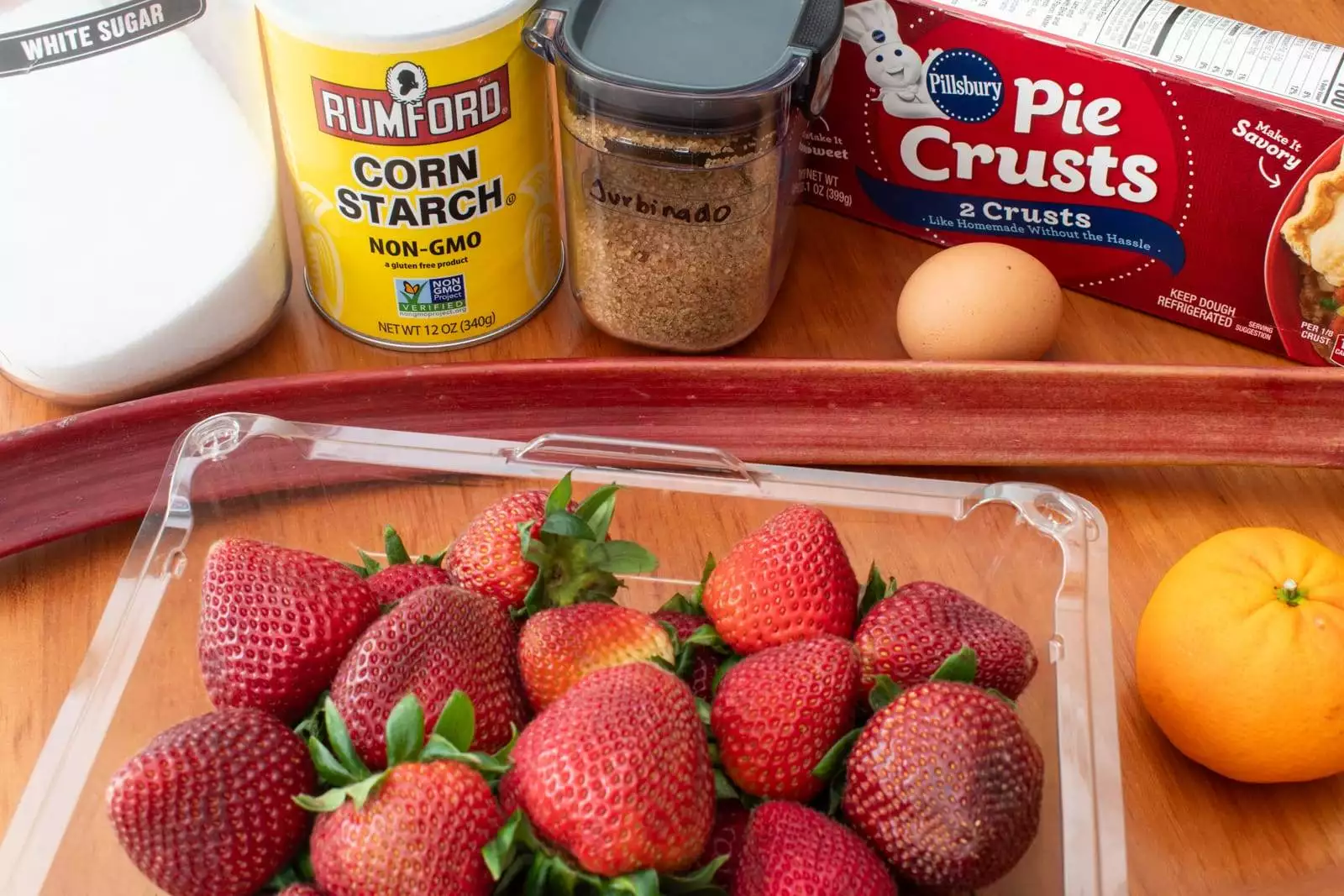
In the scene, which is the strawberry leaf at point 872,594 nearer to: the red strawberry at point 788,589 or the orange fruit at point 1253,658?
the red strawberry at point 788,589

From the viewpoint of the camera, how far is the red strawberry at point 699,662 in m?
0.68

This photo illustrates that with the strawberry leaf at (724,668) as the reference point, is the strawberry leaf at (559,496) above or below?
above

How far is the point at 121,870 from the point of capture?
612mm

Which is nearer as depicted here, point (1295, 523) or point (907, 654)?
point (907, 654)

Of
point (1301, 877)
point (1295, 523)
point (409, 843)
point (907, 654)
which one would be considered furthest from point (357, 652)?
point (1295, 523)

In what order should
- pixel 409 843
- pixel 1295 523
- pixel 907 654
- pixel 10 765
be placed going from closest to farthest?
1. pixel 409 843
2. pixel 907 654
3. pixel 10 765
4. pixel 1295 523

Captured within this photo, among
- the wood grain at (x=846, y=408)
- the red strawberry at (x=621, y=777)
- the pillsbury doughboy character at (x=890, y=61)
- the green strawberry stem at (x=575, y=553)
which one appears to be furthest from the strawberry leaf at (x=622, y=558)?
the pillsbury doughboy character at (x=890, y=61)

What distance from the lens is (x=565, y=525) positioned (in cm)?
67

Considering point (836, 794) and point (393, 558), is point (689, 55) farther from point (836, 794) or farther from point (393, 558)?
point (836, 794)

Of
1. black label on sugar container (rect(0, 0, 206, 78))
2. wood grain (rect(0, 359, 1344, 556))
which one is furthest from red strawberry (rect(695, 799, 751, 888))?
black label on sugar container (rect(0, 0, 206, 78))

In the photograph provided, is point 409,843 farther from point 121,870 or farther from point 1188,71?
point 1188,71

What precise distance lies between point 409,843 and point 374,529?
0.97 ft

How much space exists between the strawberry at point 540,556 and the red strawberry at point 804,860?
153 mm

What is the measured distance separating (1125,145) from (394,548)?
598 millimetres
